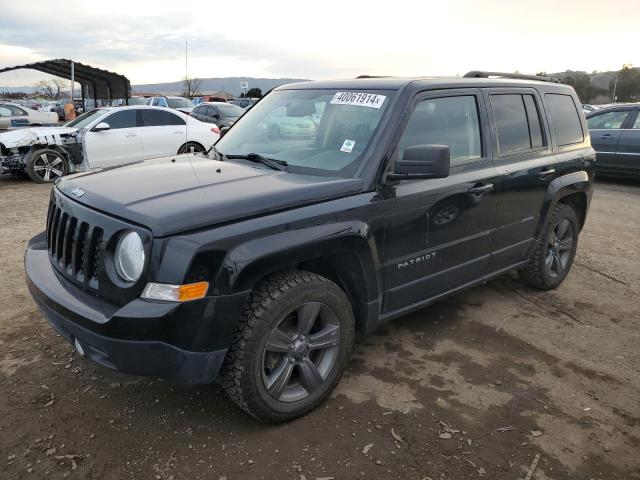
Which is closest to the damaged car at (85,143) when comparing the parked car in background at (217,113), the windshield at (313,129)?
the parked car in background at (217,113)

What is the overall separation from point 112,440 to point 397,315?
1.79 metres

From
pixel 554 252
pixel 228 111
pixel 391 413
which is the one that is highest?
pixel 228 111

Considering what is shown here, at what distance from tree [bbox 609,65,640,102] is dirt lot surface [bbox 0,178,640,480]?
70.2 metres

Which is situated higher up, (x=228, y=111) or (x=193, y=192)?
(x=228, y=111)

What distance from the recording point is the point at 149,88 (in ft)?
538

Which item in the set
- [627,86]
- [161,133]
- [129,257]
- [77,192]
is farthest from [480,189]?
[627,86]

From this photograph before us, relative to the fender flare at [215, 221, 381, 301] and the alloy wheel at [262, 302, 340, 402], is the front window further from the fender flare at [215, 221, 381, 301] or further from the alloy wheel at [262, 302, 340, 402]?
the alloy wheel at [262, 302, 340, 402]

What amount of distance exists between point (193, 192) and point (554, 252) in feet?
11.7

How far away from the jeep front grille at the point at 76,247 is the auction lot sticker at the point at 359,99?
1.76 metres

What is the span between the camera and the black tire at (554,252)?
4.53 meters

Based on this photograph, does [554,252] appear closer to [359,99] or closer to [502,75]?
[502,75]

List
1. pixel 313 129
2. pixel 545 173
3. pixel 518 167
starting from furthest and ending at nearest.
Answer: pixel 545 173 → pixel 518 167 → pixel 313 129

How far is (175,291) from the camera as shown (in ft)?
7.41

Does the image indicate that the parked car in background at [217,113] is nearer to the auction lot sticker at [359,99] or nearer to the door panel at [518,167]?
the door panel at [518,167]
